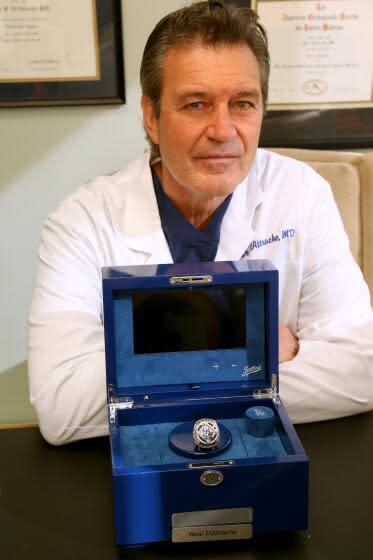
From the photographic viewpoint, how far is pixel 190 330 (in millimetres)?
1032

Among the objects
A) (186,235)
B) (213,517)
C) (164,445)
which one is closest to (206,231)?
(186,235)

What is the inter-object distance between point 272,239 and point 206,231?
0.18 metres

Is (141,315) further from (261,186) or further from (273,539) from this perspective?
(261,186)

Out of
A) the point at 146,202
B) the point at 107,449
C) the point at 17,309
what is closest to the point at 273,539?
the point at 107,449

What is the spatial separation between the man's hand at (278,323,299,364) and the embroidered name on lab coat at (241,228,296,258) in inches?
9.8

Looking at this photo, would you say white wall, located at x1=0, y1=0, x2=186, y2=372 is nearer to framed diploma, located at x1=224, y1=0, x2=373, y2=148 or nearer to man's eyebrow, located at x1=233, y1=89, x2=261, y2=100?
framed diploma, located at x1=224, y1=0, x2=373, y2=148

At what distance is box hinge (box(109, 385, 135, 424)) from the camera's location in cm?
102

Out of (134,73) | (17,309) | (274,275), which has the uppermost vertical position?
(134,73)

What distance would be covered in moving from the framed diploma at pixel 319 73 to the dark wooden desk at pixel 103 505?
1407 millimetres

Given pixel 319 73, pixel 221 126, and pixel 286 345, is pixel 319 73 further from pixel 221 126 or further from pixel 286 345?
pixel 286 345

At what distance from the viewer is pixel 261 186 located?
1.71m

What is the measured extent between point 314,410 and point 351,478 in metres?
0.20

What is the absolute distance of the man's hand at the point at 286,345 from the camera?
1.40 meters

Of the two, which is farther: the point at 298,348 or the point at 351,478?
the point at 298,348
